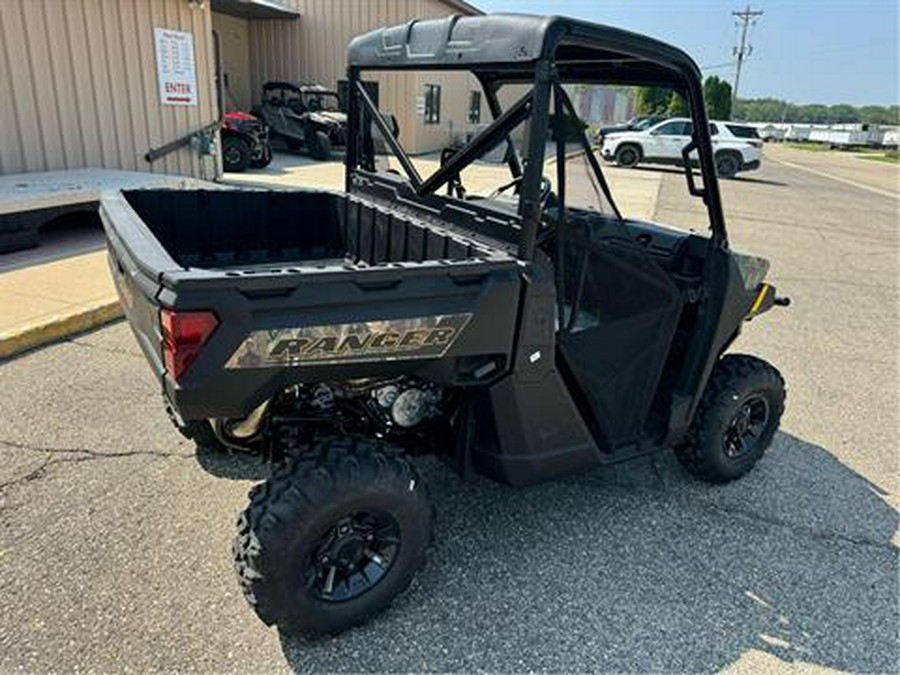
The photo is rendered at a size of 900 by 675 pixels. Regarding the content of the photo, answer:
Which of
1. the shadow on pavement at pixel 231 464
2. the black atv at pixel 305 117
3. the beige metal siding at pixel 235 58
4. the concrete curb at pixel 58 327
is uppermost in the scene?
the beige metal siding at pixel 235 58

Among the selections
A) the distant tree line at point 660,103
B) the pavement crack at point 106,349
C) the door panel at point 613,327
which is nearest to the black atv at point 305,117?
the distant tree line at point 660,103

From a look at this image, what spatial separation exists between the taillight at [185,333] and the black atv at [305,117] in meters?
15.2

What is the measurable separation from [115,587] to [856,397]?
15.3 ft

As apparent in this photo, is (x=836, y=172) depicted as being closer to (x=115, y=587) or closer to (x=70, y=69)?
(x=70, y=69)

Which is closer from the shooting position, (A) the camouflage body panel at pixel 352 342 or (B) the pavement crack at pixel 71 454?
(A) the camouflage body panel at pixel 352 342

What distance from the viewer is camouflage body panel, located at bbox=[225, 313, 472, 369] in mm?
2014

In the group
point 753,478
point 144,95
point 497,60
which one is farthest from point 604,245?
point 144,95

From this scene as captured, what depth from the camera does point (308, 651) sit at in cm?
230

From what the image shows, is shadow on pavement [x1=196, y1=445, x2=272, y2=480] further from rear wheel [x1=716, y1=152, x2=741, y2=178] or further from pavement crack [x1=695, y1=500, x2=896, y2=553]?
rear wheel [x1=716, y1=152, x2=741, y2=178]

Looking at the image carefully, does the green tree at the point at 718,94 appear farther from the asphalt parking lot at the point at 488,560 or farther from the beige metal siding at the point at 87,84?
the asphalt parking lot at the point at 488,560

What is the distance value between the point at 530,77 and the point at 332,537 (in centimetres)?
196

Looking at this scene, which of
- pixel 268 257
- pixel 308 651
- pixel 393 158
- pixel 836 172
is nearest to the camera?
pixel 308 651

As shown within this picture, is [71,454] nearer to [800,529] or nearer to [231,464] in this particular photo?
[231,464]

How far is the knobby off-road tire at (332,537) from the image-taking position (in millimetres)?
2184
